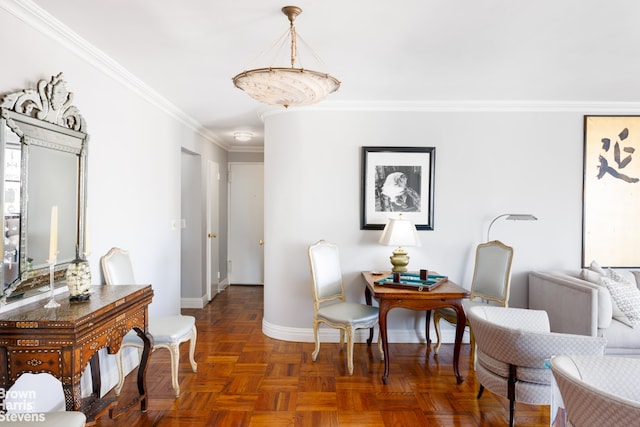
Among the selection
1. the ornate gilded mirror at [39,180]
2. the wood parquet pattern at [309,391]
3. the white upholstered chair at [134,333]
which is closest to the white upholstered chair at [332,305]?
the wood parquet pattern at [309,391]

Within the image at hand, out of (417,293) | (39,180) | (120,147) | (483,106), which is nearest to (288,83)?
(39,180)

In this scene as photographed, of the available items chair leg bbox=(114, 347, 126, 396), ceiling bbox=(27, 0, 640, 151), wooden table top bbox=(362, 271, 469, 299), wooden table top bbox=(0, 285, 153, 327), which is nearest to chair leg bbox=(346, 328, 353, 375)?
wooden table top bbox=(362, 271, 469, 299)

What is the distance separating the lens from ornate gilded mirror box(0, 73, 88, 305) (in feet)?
6.48

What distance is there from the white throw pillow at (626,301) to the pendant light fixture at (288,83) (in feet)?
9.68

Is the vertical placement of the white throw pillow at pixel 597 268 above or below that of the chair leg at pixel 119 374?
above

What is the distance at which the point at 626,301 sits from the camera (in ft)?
10.7

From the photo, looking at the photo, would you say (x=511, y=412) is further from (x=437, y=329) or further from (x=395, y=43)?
(x=395, y=43)

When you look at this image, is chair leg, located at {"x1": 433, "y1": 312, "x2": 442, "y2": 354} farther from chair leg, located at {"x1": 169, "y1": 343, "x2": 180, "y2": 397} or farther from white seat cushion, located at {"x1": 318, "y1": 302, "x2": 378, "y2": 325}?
chair leg, located at {"x1": 169, "y1": 343, "x2": 180, "y2": 397}

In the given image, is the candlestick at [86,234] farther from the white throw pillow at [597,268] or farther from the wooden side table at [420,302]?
the white throw pillow at [597,268]

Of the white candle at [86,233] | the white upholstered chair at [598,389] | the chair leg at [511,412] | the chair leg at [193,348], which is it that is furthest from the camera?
the chair leg at [193,348]

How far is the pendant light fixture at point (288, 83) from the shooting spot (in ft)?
6.56

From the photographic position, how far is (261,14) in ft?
7.20

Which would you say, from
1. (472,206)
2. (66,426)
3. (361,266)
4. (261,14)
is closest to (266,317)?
(361,266)

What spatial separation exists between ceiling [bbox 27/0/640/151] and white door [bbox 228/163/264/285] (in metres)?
2.91
